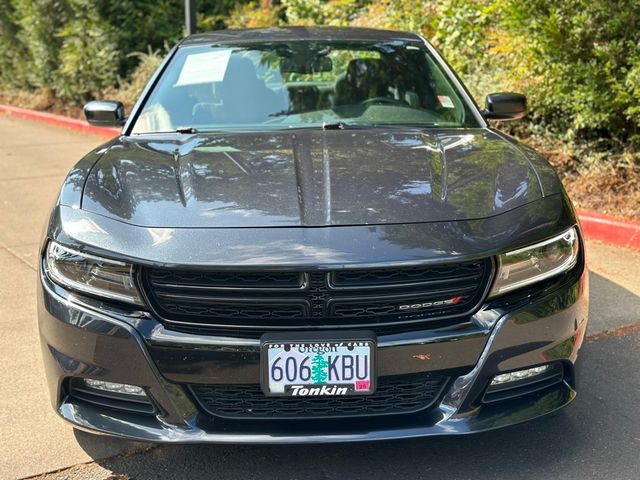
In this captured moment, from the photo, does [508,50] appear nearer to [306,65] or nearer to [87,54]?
[306,65]

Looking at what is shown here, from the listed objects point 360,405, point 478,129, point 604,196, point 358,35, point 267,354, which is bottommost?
point 604,196

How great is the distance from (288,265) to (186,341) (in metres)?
0.39

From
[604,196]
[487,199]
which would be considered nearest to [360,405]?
[487,199]

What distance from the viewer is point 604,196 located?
6078 mm

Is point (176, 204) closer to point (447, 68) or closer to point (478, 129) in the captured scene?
point (478, 129)

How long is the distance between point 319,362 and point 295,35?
252 centimetres

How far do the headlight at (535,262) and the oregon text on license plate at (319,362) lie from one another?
48 cm

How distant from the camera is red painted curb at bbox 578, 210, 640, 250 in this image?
548cm

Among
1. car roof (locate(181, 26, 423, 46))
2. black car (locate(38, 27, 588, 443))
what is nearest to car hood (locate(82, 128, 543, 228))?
black car (locate(38, 27, 588, 443))

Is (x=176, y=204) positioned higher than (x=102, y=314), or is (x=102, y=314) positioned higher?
(x=176, y=204)

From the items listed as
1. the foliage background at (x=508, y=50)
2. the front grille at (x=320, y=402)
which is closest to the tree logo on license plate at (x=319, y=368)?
the front grille at (x=320, y=402)

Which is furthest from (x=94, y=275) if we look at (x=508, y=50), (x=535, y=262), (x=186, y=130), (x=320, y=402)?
(x=508, y=50)

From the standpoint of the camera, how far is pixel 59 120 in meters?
13.0

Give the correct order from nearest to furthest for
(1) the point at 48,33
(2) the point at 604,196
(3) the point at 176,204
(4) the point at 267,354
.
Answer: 1. (4) the point at 267,354
2. (3) the point at 176,204
3. (2) the point at 604,196
4. (1) the point at 48,33
